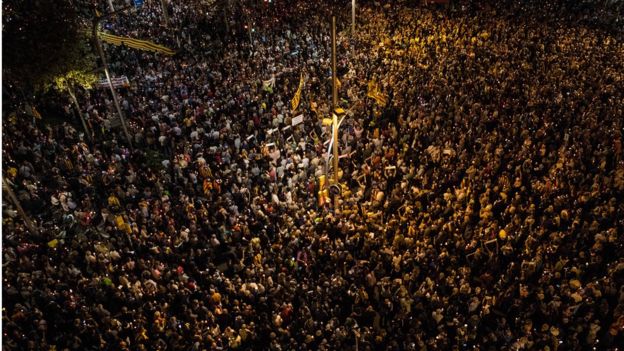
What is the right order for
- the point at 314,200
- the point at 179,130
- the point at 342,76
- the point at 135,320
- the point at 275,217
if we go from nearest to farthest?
A: the point at 135,320, the point at 275,217, the point at 314,200, the point at 179,130, the point at 342,76

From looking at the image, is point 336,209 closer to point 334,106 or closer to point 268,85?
point 334,106

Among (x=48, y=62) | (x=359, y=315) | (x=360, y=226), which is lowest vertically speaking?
(x=359, y=315)

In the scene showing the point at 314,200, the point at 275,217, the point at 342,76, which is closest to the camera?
the point at 275,217

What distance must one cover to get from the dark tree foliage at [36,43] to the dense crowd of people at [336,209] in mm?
2200

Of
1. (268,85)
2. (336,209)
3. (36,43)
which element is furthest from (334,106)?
(36,43)

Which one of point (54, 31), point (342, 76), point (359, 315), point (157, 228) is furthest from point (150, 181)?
point (342, 76)

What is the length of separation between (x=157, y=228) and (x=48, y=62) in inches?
312

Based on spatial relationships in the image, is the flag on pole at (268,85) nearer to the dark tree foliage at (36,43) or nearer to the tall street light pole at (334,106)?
the dark tree foliage at (36,43)

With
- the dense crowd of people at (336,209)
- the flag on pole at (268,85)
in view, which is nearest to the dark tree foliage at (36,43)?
the dense crowd of people at (336,209)

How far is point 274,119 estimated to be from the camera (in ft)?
56.9

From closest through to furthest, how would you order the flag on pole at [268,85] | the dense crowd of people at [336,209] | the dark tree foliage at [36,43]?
the dense crowd of people at [336,209] → the dark tree foliage at [36,43] → the flag on pole at [268,85]

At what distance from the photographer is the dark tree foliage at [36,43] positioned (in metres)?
15.4

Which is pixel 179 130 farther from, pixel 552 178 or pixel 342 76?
pixel 552 178

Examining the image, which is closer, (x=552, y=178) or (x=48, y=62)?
(x=552, y=178)
